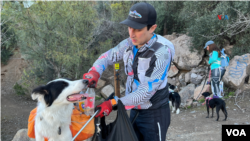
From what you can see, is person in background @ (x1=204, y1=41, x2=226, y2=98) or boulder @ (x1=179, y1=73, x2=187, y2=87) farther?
boulder @ (x1=179, y1=73, x2=187, y2=87)

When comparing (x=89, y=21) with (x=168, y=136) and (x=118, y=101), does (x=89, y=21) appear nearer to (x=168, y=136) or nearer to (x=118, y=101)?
(x=168, y=136)

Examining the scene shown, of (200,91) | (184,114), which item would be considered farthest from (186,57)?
(184,114)

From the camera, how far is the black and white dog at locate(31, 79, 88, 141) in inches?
82.3

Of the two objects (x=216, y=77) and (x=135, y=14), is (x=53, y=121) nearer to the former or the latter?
(x=135, y=14)

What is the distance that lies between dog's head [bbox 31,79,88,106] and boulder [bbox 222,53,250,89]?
25.6 feet

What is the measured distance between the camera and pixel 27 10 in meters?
7.09

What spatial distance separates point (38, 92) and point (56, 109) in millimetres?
283

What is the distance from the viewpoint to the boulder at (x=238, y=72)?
26.3 ft

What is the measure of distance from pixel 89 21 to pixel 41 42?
2208 millimetres

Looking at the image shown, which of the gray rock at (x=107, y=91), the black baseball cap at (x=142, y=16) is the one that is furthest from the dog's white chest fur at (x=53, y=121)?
the gray rock at (x=107, y=91)


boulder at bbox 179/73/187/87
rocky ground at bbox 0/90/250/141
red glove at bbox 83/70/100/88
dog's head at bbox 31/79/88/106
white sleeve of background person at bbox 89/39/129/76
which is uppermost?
white sleeve of background person at bbox 89/39/129/76

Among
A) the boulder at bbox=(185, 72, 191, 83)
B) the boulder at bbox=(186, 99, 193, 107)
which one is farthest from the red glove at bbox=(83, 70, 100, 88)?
the boulder at bbox=(185, 72, 191, 83)

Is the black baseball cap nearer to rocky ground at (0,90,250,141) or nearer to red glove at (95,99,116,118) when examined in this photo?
red glove at (95,99,116,118)

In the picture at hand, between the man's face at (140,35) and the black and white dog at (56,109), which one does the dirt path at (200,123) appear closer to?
the black and white dog at (56,109)
